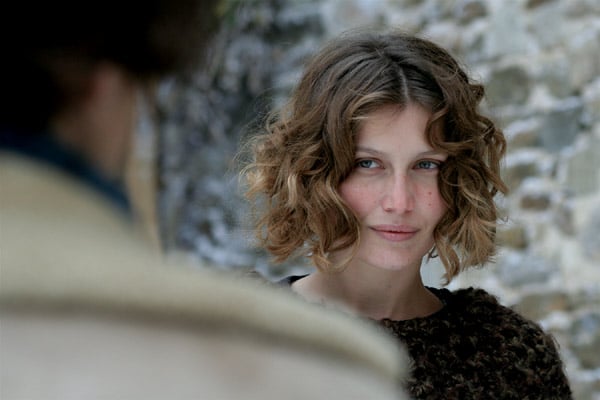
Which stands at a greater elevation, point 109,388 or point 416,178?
point 109,388

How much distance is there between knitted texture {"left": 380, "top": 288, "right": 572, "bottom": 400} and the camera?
216 centimetres

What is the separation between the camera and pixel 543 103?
397cm

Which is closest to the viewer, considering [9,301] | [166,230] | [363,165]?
[9,301]

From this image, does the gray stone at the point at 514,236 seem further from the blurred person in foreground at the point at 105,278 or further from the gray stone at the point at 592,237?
the blurred person in foreground at the point at 105,278

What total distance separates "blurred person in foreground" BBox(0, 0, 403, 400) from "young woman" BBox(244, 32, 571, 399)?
1465mm

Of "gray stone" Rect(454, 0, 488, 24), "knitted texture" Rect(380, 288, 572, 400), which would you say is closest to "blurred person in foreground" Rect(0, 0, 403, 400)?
"knitted texture" Rect(380, 288, 572, 400)

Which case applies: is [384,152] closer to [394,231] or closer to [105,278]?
[394,231]

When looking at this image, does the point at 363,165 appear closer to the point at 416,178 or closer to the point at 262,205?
the point at 416,178

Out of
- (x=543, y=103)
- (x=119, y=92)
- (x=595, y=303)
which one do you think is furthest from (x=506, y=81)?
(x=119, y=92)

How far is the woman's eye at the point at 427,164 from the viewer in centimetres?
219

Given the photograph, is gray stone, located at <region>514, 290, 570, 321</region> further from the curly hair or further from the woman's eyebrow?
the woman's eyebrow

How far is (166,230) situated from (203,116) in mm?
593

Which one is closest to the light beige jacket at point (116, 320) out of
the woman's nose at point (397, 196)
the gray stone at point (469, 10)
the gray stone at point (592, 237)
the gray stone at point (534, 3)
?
the woman's nose at point (397, 196)

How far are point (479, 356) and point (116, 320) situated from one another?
1730mm
